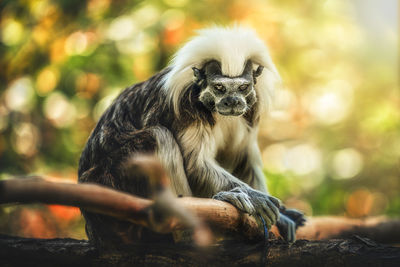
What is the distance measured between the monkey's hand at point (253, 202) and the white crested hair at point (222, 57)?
0.77 meters

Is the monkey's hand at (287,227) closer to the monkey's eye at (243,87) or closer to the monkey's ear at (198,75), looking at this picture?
the monkey's eye at (243,87)

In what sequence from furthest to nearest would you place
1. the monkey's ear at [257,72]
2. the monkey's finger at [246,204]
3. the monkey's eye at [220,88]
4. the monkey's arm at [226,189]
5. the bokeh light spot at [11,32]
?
the bokeh light spot at [11,32] → the monkey's ear at [257,72] → the monkey's eye at [220,88] → the monkey's arm at [226,189] → the monkey's finger at [246,204]

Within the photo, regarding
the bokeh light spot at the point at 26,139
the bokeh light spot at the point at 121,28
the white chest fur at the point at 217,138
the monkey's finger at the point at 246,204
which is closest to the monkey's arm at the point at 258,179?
the white chest fur at the point at 217,138

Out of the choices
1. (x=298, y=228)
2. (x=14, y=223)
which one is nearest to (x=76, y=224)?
(x=14, y=223)

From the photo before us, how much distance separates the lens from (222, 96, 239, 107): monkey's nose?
10.5 ft

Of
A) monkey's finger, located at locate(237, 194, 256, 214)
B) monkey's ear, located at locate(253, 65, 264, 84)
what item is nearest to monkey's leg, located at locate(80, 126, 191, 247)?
monkey's finger, located at locate(237, 194, 256, 214)

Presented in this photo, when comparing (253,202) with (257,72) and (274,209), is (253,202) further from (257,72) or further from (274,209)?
(257,72)

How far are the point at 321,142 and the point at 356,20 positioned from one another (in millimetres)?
2126

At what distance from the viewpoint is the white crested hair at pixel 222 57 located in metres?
3.35

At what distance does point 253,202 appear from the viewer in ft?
10.3

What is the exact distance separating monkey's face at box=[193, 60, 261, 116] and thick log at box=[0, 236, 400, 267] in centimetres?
91

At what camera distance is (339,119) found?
23.3 feet

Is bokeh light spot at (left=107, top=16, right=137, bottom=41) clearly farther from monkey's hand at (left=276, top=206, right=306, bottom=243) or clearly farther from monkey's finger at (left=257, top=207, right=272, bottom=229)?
monkey's finger at (left=257, top=207, right=272, bottom=229)

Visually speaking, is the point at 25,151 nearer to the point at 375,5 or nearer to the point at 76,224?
the point at 76,224
